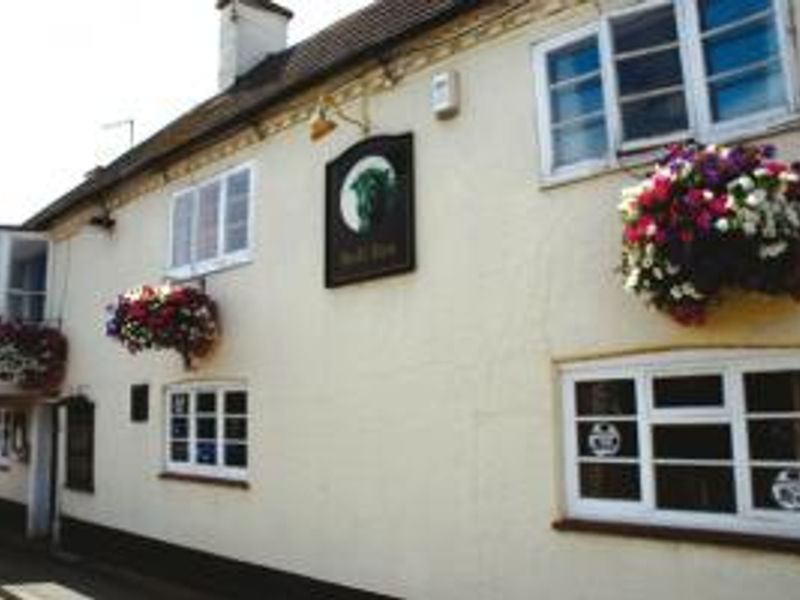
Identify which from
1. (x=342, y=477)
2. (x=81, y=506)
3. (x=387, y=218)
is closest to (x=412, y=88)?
(x=387, y=218)

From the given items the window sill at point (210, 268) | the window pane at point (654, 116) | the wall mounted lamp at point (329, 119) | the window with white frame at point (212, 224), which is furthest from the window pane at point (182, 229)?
the window pane at point (654, 116)

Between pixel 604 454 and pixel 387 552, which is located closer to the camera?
pixel 604 454

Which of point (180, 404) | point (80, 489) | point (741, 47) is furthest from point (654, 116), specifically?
point (80, 489)

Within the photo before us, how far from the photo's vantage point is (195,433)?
11.7 metres

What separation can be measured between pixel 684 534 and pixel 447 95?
4.32 metres

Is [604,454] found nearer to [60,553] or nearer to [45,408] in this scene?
[60,553]

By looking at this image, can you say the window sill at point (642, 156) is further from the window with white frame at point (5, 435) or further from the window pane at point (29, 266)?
the window with white frame at point (5, 435)

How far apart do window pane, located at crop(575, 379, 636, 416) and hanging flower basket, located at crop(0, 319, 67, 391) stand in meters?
11.2

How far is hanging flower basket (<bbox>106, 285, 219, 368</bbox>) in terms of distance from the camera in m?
10.9

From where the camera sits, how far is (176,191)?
1255 centimetres

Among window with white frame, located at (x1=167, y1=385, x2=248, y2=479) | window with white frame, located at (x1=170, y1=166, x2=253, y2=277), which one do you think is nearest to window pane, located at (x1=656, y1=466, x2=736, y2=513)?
window with white frame, located at (x1=167, y1=385, x2=248, y2=479)

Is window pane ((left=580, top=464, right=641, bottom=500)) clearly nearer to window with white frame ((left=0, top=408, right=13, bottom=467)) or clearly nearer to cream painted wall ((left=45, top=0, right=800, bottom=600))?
cream painted wall ((left=45, top=0, right=800, bottom=600))

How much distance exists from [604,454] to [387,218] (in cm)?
324

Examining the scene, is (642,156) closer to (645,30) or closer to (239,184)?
(645,30)
